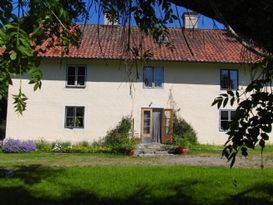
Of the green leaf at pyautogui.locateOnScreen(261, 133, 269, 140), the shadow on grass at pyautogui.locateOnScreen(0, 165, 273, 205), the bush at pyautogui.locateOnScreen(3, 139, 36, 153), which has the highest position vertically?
the green leaf at pyautogui.locateOnScreen(261, 133, 269, 140)

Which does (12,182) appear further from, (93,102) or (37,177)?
(93,102)

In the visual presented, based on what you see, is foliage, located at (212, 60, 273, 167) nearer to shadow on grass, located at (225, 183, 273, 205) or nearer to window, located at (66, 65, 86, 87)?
shadow on grass, located at (225, 183, 273, 205)

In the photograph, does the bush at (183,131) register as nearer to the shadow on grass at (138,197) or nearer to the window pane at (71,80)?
the window pane at (71,80)

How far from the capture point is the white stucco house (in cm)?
2800

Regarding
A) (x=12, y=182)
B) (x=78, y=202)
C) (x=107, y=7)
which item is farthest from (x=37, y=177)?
(x=107, y=7)

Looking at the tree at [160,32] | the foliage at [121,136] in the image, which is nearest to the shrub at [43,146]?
the foliage at [121,136]

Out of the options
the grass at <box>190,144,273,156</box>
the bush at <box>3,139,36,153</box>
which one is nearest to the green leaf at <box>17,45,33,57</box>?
the grass at <box>190,144,273,156</box>

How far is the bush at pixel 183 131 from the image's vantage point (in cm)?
2800

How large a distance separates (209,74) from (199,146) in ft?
14.8

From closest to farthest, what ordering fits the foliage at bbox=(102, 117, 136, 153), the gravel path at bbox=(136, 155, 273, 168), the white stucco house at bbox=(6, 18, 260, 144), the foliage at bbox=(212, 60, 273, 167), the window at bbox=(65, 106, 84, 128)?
the foliage at bbox=(212, 60, 273, 167), the gravel path at bbox=(136, 155, 273, 168), the foliage at bbox=(102, 117, 136, 153), the white stucco house at bbox=(6, 18, 260, 144), the window at bbox=(65, 106, 84, 128)

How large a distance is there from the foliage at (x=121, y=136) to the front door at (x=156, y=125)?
47.7 inches

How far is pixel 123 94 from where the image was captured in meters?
28.7

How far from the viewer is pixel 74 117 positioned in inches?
1118

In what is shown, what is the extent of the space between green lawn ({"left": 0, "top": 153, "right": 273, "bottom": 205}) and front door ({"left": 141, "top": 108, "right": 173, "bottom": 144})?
13.8 metres
